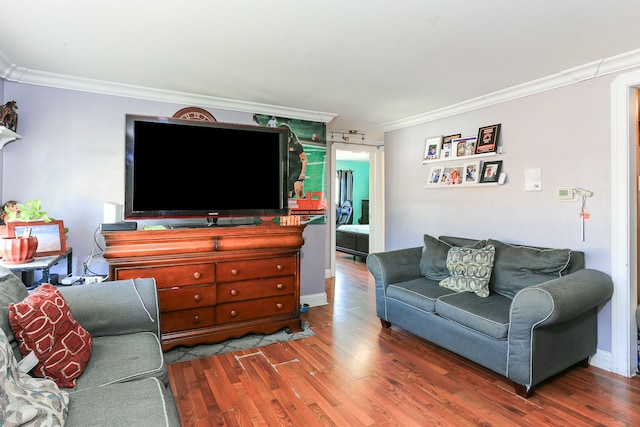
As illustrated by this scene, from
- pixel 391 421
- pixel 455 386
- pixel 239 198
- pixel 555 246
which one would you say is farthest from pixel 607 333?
pixel 239 198

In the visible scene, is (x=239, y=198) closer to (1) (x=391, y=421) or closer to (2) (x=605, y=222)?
(1) (x=391, y=421)

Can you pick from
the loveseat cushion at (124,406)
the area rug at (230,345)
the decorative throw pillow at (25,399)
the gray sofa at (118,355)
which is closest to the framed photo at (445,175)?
the area rug at (230,345)

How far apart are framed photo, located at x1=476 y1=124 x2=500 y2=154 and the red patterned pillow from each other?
11.2ft

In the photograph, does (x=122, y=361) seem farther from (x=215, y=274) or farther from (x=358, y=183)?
(x=358, y=183)

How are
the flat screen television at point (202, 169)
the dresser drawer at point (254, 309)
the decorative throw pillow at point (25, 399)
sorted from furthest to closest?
1. the dresser drawer at point (254, 309)
2. the flat screen television at point (202, 169)
3. the decorative throw pillow at point (25, 399)

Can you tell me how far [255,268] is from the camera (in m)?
3.13

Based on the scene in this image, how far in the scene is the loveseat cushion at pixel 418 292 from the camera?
2.86 meters

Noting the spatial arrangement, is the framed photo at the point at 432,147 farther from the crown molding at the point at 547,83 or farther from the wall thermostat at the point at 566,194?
the wall thermostat at the point at 566,194

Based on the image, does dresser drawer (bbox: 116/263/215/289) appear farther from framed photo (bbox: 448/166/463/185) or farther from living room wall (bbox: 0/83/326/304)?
framed photo (bbox: 448/166/463/185)

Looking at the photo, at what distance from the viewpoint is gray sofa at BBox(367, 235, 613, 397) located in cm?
218

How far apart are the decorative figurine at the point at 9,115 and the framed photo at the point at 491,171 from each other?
392cm

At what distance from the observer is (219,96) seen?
3389 mm

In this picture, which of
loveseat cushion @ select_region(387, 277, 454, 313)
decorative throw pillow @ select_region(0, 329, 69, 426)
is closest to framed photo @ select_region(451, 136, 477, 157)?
loveseat cushion @ select_region(387, 277, 454, 313)

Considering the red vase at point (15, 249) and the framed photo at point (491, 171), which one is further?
the framed photo at point (491, 171)
